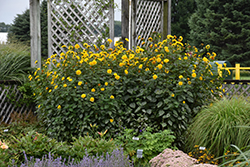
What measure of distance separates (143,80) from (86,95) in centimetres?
66

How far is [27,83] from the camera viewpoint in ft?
14.2

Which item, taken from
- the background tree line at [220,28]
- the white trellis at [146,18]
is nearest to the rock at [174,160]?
the white trellis at [146,18]

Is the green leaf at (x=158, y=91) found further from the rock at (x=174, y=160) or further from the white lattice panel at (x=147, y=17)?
the white lattice panel at (x=147, y=17)

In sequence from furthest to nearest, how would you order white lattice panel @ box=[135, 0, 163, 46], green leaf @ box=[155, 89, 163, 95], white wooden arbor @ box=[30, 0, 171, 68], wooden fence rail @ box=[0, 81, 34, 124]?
white lattice panel @ box=[135, 0, 163, 46]
white wooden arbor @ box=[30, 0, 171, 68]
wooden fence rail @ box=[0, 81, 34, 124]
green leaf @ box=[155, 89, 163, 95]

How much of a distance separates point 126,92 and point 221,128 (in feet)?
3.59

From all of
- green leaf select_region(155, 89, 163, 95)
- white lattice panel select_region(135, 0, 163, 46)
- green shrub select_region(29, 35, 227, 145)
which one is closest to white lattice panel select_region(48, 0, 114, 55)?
white lattice panel select_region(135, 0, 163, 46)

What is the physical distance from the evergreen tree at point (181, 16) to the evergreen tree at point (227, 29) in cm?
177

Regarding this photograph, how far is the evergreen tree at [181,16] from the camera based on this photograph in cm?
1944

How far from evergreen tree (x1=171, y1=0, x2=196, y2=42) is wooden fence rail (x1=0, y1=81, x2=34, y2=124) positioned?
53.4 feet

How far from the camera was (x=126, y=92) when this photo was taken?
3.08 metres

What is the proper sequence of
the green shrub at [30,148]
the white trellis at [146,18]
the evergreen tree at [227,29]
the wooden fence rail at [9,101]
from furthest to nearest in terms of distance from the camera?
the evergreen tree at [227,29], the white trellis at [146,18], the wooden fence rail at [9,101], the green shrub at [30,148]

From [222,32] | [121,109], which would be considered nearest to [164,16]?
[121,109]

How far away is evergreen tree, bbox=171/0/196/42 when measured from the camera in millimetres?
19438

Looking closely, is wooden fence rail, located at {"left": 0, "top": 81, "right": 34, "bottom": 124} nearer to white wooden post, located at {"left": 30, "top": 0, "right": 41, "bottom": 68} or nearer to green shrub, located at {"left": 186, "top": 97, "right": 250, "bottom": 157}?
white wooden post, located at {"left": 30, "top": 0, "right": 41, "bottom": 68}
